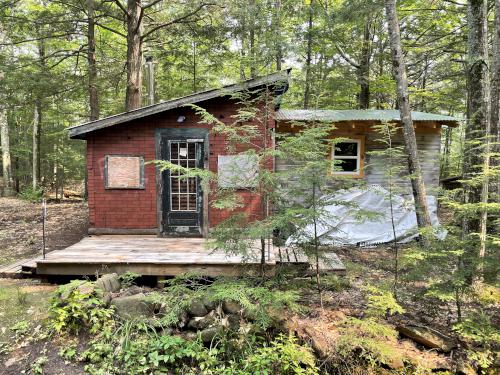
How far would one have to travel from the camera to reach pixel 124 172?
7.50 meters

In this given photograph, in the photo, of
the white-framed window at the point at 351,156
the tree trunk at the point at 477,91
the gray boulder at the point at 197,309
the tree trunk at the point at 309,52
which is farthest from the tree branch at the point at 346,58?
the gray boulder at the point at 197,309

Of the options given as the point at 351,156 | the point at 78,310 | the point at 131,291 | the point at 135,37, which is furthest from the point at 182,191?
the point at 135,37

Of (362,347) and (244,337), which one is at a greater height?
(362,347)

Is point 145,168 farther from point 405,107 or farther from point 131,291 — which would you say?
point 405,107

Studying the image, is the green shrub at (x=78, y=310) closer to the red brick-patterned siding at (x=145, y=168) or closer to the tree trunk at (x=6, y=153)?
the red brick-patterned siding at (x=145, y=168)

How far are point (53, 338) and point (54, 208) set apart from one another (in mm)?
10813

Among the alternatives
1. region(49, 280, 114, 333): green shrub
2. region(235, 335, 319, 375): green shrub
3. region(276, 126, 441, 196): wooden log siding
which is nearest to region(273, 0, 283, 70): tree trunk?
region(276, 126, 441, 196): wooden log siding

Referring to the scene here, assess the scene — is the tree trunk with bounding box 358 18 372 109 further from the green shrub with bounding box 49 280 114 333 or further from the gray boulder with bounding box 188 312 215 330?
the green shrub with bounding box 49 280 114 333

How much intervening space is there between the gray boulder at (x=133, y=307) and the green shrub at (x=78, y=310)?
124 mm

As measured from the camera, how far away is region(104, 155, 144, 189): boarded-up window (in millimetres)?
7473

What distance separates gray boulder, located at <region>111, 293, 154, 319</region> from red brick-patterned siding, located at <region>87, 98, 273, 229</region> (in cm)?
327

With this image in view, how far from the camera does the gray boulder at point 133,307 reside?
4246 millimetres

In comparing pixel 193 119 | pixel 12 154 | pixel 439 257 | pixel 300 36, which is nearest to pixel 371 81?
pixel 300 36

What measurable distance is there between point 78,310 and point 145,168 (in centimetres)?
403
